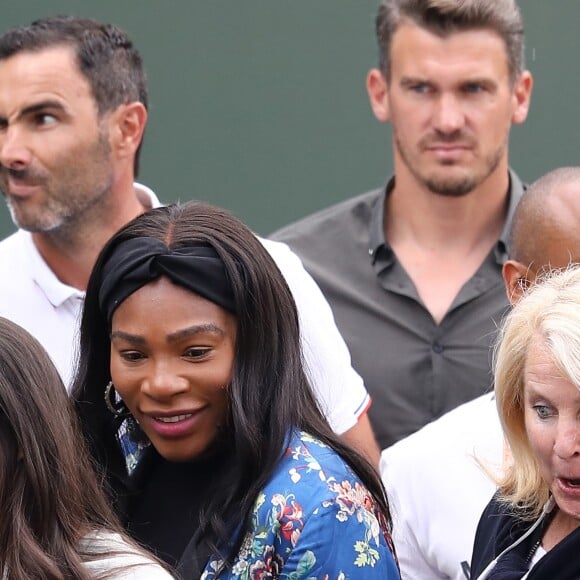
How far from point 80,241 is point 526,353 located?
5.00ft

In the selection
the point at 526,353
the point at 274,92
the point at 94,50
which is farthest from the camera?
the point at 274,92

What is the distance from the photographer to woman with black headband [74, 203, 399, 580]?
2.49m

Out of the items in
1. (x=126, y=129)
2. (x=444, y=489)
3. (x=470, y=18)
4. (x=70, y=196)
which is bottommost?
(x=444, y=489)

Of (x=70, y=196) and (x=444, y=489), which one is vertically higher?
(x=70, y=196)

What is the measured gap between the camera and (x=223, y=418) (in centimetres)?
266

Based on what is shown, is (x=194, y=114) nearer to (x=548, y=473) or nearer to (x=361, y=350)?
(x=361, y=350)

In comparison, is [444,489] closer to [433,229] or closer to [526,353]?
[526,353]

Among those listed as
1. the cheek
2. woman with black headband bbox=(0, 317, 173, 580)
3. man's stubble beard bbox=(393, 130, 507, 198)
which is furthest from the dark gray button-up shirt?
Answer: woman with black headband bbox=(0, 317, 173, 580)

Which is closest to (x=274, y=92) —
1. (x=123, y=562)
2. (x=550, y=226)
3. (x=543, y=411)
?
(x=550, y=226)

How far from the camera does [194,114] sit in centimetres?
489

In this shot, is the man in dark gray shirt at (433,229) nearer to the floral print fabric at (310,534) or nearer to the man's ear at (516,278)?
the man's ear at (516,278)

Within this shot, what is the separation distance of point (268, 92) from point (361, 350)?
1393 mm

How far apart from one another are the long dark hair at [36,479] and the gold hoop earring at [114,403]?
48cm

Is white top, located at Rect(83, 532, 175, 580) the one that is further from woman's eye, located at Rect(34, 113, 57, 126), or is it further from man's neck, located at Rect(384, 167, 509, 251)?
man's neck, located at Rect(384, 167, 509, 251)
